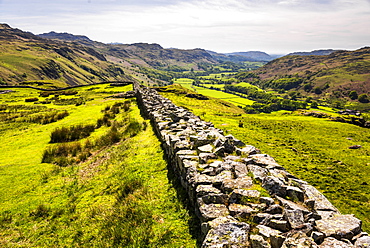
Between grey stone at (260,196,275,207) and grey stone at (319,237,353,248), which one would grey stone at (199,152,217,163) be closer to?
grey stone at (260,196,275,207)

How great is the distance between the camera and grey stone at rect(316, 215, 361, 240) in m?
4.62

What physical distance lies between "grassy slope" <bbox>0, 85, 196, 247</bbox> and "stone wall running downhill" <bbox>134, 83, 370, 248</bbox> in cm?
128

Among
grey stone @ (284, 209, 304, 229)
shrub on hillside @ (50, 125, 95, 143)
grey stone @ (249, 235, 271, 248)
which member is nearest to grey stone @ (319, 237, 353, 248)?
grey stone @ (284, 209, 304, 229)

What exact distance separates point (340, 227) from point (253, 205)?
206cm

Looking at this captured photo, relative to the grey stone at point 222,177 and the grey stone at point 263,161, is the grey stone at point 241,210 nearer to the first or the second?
the grey stone at point 222,177

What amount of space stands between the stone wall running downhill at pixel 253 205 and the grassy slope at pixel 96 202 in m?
1.28

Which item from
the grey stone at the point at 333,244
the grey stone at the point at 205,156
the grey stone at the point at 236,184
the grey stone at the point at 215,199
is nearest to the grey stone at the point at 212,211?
the grey stone at the point at 215,199

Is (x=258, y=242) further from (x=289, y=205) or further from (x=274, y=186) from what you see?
(x=274, y=186)

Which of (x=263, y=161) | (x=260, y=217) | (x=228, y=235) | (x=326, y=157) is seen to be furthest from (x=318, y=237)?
(x=326, y=157)

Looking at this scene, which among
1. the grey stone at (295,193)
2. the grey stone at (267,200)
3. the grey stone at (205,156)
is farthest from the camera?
the grey stone at (205,156)

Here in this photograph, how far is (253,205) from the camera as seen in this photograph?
18.9 feet

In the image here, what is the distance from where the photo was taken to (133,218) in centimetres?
728

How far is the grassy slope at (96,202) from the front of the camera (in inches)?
268

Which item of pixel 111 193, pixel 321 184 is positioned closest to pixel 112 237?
pixel 111 193
